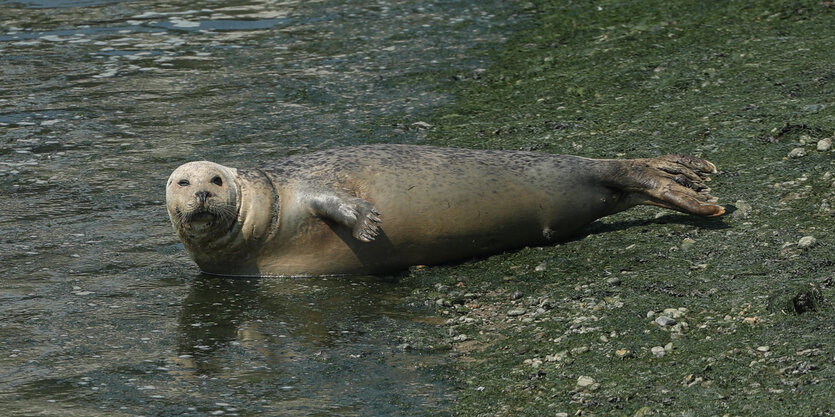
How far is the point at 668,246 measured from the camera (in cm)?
568

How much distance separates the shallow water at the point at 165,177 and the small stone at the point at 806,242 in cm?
170

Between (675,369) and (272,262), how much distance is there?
8.03 ft

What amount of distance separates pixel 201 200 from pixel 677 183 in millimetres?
2427

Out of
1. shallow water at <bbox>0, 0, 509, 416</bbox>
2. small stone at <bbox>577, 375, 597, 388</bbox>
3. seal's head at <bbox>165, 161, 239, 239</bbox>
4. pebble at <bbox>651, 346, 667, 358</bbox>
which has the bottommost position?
shallow water at <bbox>0, 0, 509, 416</bbox>

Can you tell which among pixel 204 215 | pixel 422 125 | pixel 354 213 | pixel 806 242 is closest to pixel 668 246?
pixel 806 242

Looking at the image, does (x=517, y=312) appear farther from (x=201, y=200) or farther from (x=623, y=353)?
(x=201, y=200)

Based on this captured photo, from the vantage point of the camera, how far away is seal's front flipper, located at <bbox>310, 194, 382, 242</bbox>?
5.67m

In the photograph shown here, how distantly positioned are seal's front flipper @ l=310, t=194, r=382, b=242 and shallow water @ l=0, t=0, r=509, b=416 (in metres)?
0.30

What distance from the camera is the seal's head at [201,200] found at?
5.89 meters

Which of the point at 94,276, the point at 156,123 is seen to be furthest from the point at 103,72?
the point at 94,276

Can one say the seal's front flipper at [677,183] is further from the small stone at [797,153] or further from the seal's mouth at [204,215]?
the seal's mouth at [204,215]

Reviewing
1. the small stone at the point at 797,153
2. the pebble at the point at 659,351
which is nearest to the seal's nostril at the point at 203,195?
the pebble at the point at 659,351

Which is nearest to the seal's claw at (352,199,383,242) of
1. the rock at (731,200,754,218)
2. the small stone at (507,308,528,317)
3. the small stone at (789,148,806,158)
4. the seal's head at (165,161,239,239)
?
the seal's head at (165,161,239,239)

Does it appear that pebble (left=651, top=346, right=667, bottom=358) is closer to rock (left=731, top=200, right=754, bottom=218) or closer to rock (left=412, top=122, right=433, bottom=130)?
rock (left=731, top=200, right=754, bottom=218)
